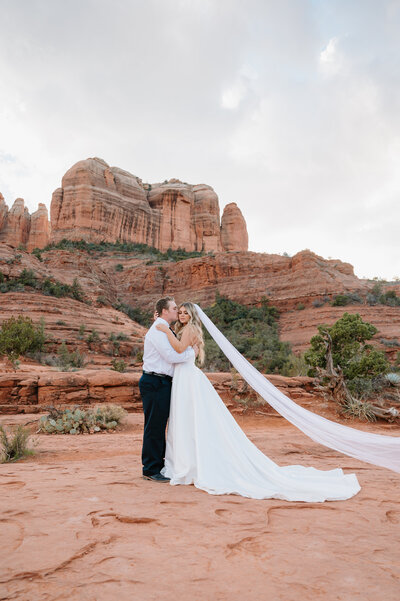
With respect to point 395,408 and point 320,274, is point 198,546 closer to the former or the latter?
point 395,408

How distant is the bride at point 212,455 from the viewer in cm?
324

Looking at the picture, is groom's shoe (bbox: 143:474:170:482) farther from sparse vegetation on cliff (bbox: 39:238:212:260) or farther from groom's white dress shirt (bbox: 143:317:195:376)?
sparse vegetation on cliff (bbox: 39:238:212:260)

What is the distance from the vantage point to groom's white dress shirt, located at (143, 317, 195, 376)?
12.3 feet

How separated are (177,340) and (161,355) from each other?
0.23 m

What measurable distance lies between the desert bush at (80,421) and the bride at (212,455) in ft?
16.0

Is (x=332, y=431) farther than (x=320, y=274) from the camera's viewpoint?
No

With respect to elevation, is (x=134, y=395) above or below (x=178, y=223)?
below

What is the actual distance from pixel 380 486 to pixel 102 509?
103 inches

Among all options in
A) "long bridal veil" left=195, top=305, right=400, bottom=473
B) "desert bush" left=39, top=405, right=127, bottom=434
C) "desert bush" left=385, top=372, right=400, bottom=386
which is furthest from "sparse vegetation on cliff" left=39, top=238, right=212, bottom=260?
"long bridal veil" left=195, top=305, right=400, bottom=473

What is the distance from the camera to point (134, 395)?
10.6 meters

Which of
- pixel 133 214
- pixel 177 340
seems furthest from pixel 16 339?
pixel 133 214

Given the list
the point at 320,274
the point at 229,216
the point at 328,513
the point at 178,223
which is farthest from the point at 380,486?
the point at 229,216

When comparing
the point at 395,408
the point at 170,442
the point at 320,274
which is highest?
the point at 320,274

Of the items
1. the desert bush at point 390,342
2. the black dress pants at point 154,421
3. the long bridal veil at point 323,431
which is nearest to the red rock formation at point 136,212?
the desert bush at point 390,342
